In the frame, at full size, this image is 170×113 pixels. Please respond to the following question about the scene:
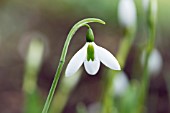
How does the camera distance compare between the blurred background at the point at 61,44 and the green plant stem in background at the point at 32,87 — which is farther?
the blurred background at the point at 61,44

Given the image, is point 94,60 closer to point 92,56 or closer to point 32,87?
point 92,56

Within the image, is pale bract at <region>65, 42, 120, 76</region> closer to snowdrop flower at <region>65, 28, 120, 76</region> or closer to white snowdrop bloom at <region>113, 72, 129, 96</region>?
snowdrop flower at <region>65, 28, 120, 76</region>

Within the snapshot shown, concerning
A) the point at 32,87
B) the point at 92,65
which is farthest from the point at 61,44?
the point at 92,65

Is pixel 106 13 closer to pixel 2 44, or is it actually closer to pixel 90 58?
pixel 2 44

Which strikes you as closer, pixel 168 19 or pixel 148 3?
pixel 148 3

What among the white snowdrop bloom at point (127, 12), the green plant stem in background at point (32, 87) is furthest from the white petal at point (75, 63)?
the green plant stem in background at point (32, 87)

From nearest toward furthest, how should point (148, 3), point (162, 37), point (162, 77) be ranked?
point (148, 3), point (162, 77), point (162, 37)

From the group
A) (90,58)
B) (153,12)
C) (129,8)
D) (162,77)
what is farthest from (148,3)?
(162,77)

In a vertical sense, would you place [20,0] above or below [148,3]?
above

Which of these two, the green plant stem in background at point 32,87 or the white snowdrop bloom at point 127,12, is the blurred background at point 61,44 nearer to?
the green plant stem in background at point 32,87
